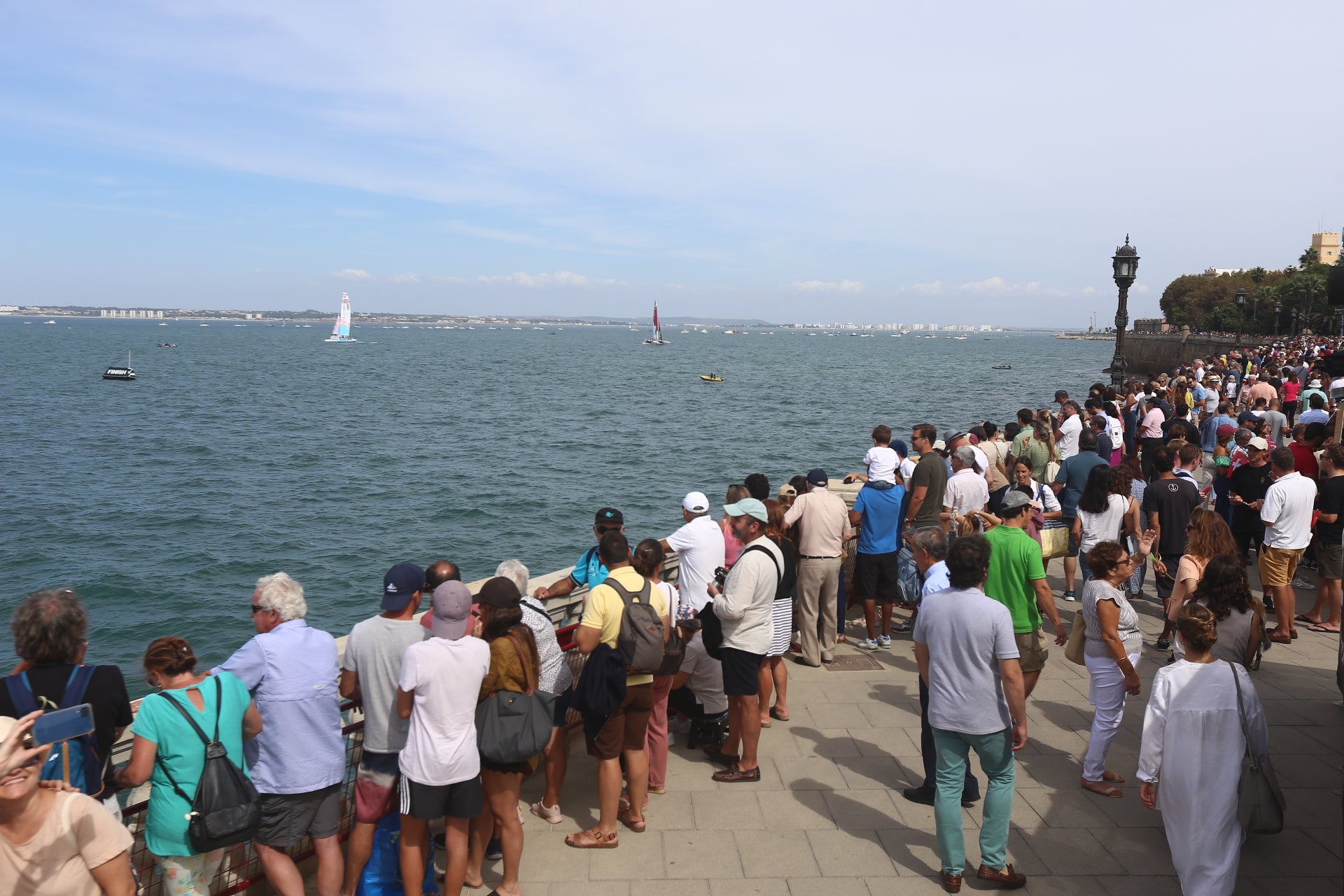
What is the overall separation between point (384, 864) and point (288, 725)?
980 millimetres

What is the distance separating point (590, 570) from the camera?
226 inches

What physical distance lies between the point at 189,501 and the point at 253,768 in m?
26.3

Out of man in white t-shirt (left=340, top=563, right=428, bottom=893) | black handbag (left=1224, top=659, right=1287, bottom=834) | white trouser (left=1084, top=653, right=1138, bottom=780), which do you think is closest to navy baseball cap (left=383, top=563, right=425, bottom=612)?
man in white t-shirt (left=340, top=563, right=428, bottom=893)

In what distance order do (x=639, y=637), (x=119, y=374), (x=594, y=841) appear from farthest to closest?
(x=119, y=374) → (x=594, y=841) → (x=639, y=637)

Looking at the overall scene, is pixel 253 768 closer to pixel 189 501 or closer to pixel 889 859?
pixel 889 859

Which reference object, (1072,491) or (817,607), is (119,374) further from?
(1072,491)

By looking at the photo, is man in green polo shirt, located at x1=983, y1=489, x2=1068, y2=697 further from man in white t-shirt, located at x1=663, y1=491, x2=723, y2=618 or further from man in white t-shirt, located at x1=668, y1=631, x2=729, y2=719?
man in white t-shirt, located at x1=668, y1=631, x2=729, y2=719

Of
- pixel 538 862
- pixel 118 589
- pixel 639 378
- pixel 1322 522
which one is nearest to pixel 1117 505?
pixel 1322 522

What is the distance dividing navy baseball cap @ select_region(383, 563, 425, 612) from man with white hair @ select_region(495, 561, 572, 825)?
0.51 metres

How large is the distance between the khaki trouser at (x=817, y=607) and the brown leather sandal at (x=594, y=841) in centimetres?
300

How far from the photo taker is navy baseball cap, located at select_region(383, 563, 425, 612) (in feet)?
14.0

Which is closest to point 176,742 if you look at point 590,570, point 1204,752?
point 590,570

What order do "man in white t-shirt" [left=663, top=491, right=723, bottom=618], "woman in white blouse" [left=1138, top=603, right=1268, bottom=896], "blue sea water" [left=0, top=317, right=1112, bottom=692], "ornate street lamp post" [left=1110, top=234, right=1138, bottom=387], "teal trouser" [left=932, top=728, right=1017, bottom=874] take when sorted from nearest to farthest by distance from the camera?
"woman in white blouse" [left=1138, top=603, right=1268, bottom=896] < "teal trouser" [left=932, top=728, right=1017, bottom=874] < "man in white t-shirt" [left=663, top=491, right=723, bottom=618] < "ornate street lamp post" [left=1110, top=234, right=1138, bottom=387] < "blue sea water" [left=0, top=317, right=1112, bottom=692]

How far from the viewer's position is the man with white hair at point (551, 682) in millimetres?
4758
